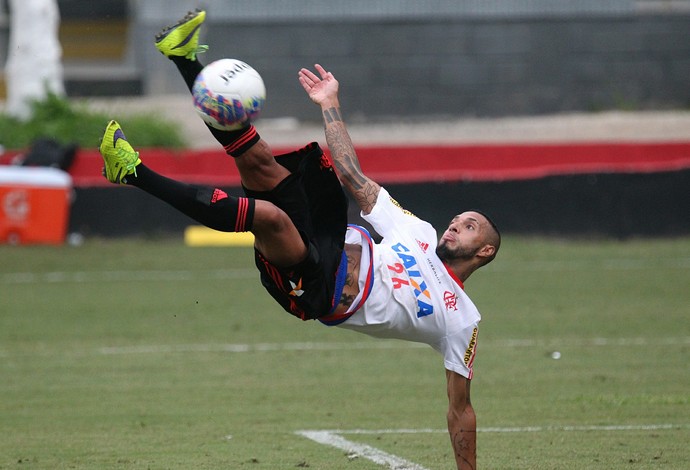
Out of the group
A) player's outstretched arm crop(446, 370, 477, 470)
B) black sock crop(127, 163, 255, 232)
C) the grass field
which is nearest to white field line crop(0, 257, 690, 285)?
the grass field

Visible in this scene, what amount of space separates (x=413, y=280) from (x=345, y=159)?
0.93 meters

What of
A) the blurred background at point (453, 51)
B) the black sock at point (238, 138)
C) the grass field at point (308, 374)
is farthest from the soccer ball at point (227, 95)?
the blurred background at point (453, 51)

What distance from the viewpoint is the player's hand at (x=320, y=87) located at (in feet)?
26.3

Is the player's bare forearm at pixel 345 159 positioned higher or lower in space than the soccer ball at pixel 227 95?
lower

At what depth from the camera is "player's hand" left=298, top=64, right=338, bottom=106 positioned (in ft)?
26.3

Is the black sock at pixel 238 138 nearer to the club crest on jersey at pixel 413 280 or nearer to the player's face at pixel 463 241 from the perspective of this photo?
the club crest on jersey at pixel 413 280

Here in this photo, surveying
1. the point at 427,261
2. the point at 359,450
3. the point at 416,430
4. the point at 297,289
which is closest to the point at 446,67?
the point at 416,430

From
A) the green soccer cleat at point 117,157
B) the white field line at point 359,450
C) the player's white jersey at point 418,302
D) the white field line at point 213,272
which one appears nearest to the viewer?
the green soccer cleat at point 117,157

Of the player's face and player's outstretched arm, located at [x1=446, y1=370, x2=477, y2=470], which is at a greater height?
the player's face

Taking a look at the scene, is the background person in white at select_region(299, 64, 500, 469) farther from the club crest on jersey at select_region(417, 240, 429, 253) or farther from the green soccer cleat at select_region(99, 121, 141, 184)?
the green soccer cleat at select_region(99, 121, 141, 184)

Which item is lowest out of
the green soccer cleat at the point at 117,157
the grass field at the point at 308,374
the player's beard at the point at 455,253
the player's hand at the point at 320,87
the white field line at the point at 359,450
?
the grass field at the point at 308,374

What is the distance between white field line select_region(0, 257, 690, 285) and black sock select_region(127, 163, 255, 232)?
1095 cm

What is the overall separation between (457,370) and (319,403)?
3.09m

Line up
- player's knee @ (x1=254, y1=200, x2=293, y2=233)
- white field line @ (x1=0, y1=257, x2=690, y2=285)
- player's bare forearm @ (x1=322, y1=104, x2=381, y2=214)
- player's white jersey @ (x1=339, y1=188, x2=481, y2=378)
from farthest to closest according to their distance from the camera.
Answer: white field line @ (x1=0, y1=257, x2=690, y2=285)
player's bare forearm @ (x1=322, y1=104, x2=381, y2=214)
player's white jersey @ (x1=339, y1=188, x2=481, y2=378)
player's knee @ (x1=254, y1=200, x2=293, y2=233)
